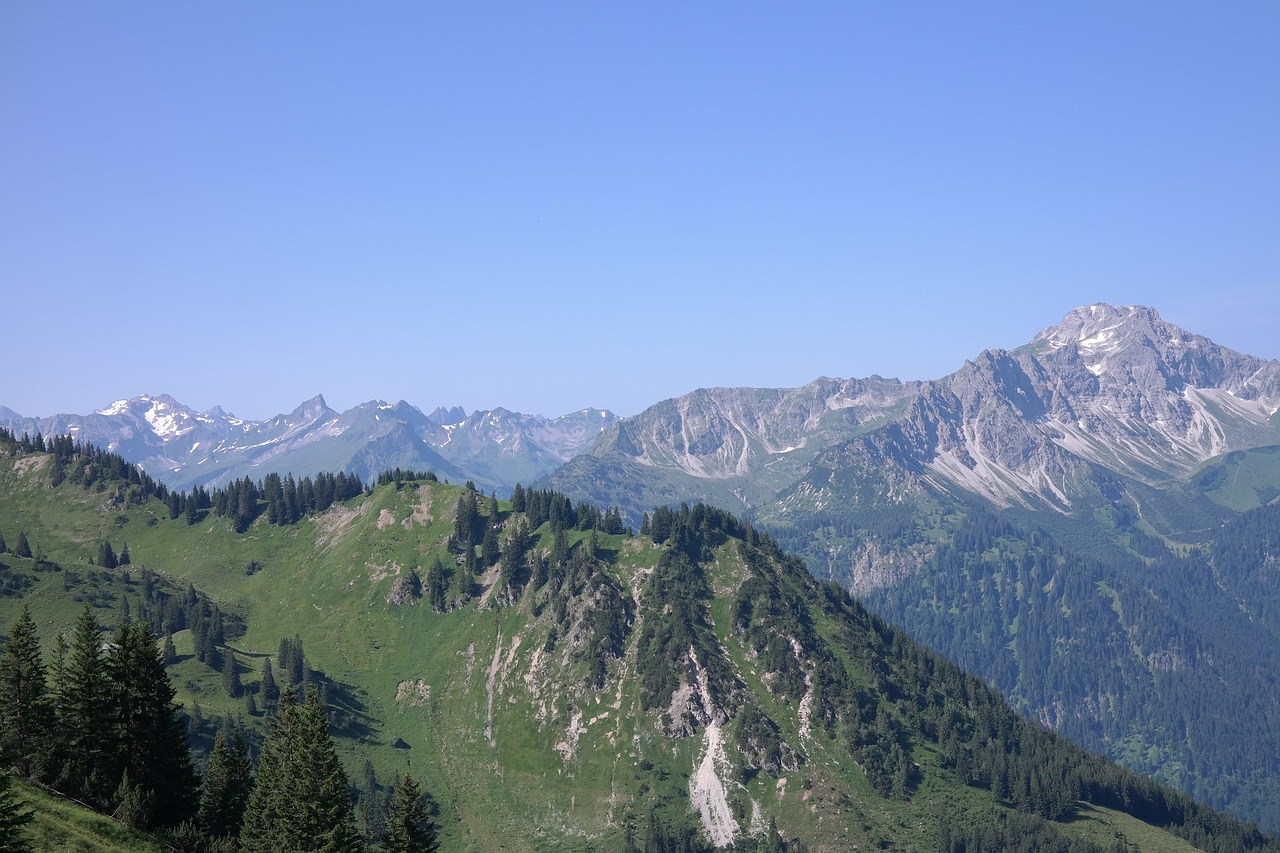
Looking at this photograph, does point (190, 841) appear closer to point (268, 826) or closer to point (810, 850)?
point (268, 826)

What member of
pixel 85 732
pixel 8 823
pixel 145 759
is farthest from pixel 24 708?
pixel 8 823

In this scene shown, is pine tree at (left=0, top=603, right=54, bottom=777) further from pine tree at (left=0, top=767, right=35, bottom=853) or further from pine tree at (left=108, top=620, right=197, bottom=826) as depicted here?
pine tree at (left=0, top=767, right=35, bottom=853)

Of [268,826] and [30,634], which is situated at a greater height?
[30,634]

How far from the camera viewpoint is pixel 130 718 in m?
81.0

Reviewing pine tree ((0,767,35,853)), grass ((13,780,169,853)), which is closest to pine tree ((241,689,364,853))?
grass ((13,780,169,853))

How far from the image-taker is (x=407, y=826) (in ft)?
275

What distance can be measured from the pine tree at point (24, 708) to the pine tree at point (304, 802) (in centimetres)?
1689

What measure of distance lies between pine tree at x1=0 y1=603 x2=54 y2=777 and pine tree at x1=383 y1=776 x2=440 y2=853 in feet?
91.3

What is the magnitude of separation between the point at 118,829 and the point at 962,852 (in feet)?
565

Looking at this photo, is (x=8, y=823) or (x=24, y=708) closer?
(x=8, y=823)

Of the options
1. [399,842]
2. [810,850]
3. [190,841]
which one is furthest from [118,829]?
[810,850]

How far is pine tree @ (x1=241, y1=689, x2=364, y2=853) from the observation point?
→ 249ft

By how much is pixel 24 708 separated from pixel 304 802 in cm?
2440

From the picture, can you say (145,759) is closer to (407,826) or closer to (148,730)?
(148,730)
